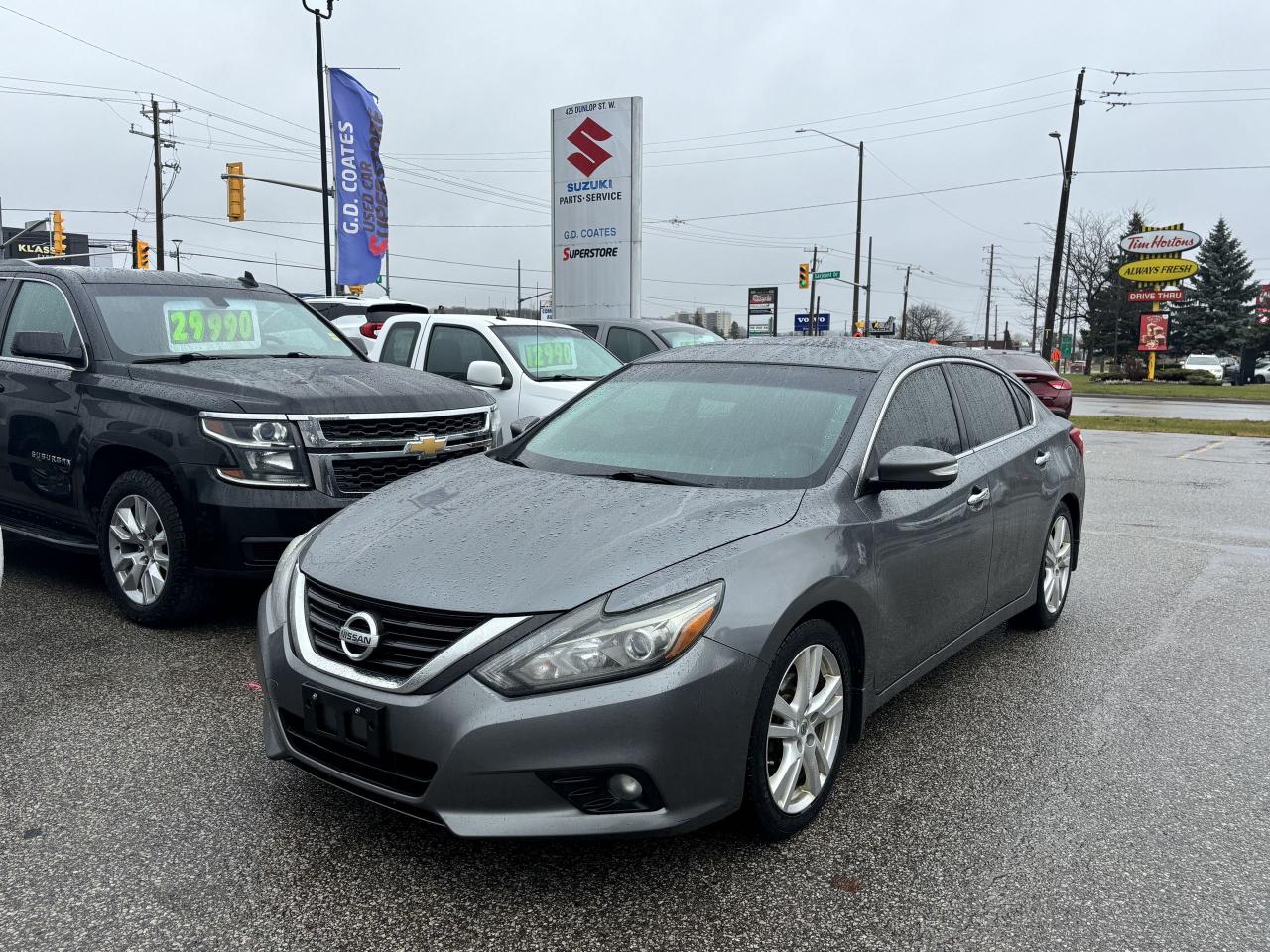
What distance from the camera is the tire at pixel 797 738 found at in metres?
2.96

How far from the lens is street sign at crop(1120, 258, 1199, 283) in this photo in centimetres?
4762

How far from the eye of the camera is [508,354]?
9281 mm

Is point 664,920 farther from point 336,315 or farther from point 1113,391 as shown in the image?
point 1113,391

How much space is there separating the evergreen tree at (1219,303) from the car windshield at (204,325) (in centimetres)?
7453

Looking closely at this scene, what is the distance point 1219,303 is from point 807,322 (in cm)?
3486

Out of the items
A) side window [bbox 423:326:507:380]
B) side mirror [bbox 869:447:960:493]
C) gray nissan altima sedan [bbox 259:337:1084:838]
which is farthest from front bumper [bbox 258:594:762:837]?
side window [bbox 423:326:507:380]

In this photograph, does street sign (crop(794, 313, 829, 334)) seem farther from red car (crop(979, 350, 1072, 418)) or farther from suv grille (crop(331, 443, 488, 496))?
suv grille (crop(331, 443, 488, 496))

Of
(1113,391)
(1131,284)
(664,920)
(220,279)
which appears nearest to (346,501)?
(220,279)

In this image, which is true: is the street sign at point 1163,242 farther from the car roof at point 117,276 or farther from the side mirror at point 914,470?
the side mirror at point 914,470

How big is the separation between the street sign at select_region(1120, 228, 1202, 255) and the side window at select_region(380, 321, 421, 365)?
152 ft

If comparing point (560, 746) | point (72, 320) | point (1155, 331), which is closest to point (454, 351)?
point (72, 320)

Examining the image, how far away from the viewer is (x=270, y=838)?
10.3ft

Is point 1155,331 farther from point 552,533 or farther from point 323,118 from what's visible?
point 552,533

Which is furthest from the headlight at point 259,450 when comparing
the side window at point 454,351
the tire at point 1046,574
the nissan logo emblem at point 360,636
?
the side window at point 454,351
